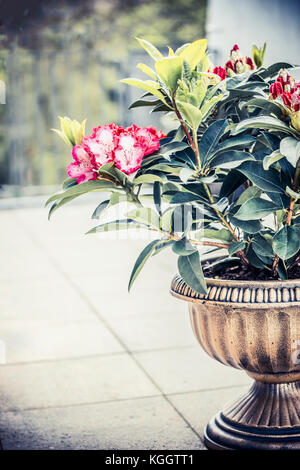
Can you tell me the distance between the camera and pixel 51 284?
573 cm

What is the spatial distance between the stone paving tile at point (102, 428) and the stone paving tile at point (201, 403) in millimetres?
50

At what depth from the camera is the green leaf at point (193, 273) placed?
7.45 feet

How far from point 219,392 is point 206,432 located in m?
0.68

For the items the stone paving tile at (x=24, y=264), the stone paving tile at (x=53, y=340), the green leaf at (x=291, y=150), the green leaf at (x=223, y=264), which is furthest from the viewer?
the stone paving tile at (x=24, y=264)

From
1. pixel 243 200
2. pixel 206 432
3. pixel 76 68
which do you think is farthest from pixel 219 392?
pixel 76 68

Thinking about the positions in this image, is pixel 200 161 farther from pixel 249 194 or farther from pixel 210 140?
pixel 249 194

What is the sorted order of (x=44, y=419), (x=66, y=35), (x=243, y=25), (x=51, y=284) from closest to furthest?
(x=44, y=419) < (x=51, y=284) < (x=243, y=25) < (x=66, y=35)

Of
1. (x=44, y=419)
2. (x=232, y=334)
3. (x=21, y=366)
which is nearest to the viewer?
(x=232, y=334)

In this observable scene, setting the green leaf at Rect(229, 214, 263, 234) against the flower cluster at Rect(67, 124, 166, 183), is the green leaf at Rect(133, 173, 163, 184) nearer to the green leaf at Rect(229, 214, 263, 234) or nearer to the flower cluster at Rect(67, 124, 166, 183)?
the flower cluster at Rect(67, 124, 166, 183)

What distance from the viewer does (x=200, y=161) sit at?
7.47 feet

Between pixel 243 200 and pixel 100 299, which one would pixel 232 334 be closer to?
pixel 243 200

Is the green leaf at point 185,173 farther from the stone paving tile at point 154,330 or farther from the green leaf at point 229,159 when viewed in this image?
the stone paving tile at point 154,330

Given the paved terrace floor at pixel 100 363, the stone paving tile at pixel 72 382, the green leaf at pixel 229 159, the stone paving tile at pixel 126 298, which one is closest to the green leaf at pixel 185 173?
the green leaf at pixel 229 159

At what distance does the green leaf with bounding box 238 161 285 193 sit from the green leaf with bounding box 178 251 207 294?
30 centimetres
